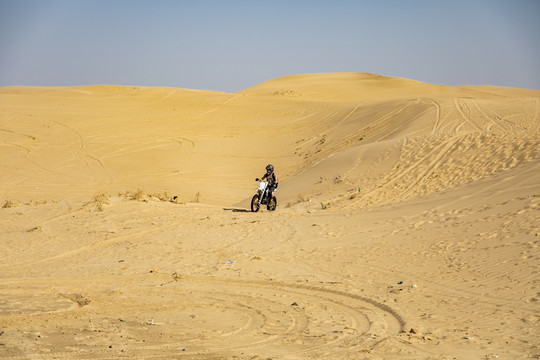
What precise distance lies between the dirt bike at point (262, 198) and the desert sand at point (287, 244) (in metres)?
0.28

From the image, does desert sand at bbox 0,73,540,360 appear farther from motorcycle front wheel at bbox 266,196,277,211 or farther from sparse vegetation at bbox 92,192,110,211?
motorcycle front wheel at bbox 266,196,277,211

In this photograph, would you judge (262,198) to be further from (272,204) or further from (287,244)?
(287,244)

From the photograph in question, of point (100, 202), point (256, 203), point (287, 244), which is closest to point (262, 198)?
point (256, 203)

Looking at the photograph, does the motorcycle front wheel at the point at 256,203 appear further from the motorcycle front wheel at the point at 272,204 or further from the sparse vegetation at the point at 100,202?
the sparse vegetation at the point at 100,202

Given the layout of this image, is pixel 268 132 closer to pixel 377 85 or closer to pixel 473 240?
pixel 473 240

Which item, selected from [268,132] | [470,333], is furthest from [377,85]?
[470,333]

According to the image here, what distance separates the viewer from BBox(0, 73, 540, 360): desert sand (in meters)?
6.42

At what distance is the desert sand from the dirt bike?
28 centimetres

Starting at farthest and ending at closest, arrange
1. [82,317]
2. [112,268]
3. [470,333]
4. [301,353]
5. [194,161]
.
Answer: [194,161] < [112,268] < [82,317] < [470,333] < [301,353]

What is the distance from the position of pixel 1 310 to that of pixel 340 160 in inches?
585

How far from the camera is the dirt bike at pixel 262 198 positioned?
1569 centimetres

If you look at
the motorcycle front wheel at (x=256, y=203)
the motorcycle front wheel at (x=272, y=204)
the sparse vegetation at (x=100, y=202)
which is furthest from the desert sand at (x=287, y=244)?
the motorcycle front wheel at (x=256, y=203)

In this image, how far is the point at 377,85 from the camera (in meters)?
64.3

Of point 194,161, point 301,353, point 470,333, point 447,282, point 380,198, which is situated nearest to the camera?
point 301,353
